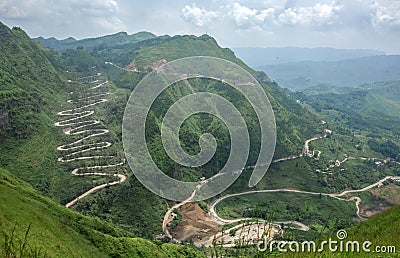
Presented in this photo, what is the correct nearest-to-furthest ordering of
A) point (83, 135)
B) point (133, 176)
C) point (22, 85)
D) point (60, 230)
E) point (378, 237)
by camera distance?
point (378, 237) → point (60, 230) → point (133, 176) → point (83, 135) → point (22, 85)

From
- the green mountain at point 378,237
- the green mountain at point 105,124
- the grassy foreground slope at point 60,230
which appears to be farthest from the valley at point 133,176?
the green mountain at point 378,237

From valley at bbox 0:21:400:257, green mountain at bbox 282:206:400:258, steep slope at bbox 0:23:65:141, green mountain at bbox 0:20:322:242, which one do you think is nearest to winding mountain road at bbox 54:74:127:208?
valley at bbox 0:21:400:257

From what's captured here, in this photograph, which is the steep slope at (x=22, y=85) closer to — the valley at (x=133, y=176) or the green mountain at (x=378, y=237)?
the valley at (x=133, y=176)

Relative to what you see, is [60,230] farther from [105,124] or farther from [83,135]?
[105,124]

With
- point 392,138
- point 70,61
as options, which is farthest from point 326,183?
point 70,61

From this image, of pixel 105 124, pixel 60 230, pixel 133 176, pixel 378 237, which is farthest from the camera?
pixel 105 124

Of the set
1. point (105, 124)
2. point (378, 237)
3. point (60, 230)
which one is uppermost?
point (378, 237)

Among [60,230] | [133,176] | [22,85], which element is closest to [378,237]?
[60,230]

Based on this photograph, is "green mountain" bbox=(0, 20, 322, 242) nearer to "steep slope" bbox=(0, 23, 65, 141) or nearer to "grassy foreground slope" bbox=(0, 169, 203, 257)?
"steep slope" bbox=(0, 23, 65, 141)
